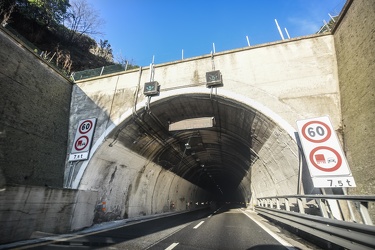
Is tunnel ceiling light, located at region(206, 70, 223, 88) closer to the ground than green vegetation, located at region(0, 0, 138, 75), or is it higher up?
closer to the ground

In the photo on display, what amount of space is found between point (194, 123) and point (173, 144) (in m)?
5.04

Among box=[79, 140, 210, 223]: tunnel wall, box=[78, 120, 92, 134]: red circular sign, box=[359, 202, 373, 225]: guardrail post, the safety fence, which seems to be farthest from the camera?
the safety fence

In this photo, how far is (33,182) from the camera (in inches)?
411

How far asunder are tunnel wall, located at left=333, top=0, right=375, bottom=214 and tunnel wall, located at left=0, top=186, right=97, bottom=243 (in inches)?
439

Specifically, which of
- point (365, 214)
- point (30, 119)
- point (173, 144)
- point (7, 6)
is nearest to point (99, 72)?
point (30, 119)

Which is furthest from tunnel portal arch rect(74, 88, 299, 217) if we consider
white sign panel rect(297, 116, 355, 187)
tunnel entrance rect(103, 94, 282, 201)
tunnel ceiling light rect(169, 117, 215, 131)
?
white sign panel rect(297, 116, 355, 187)

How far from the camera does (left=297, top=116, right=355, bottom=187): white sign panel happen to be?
5.90m

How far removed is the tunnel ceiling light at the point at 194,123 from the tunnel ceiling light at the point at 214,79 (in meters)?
2.08

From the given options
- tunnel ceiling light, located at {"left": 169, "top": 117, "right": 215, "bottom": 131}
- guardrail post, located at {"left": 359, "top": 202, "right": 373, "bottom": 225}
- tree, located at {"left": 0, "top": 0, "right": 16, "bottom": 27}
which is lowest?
guardrail post, located at {"left": 359, "top": 202, "right": 373, "bottom": 225}

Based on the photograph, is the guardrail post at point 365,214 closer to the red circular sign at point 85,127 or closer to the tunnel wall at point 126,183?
the tunnel wall at point 126,183

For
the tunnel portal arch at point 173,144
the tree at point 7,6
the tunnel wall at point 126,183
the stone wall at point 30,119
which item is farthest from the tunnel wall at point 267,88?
the tree at point 7,6

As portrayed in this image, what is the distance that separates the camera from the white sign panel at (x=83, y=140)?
12.2m

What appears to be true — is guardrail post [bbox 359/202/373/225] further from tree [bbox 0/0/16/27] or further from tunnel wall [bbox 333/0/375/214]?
tree [bbox 0/0/16/27]

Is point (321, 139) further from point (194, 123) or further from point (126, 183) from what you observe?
point (126, 183)
